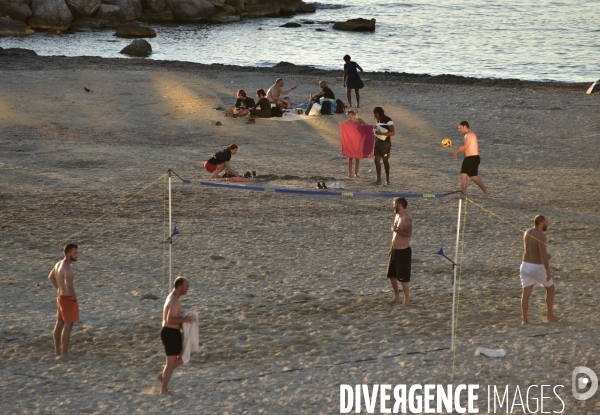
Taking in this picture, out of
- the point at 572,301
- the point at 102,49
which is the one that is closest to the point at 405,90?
the point at 572,301

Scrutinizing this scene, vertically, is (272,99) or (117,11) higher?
(117,11)

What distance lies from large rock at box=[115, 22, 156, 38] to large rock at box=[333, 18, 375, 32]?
14061mm

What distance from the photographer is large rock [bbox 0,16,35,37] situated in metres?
44.4

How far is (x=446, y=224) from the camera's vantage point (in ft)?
45.2

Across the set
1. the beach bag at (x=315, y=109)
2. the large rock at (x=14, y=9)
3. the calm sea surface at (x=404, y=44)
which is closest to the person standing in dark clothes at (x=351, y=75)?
the beach bag at (x=315, y=109)

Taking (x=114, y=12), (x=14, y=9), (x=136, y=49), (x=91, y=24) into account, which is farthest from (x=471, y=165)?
(x=114, y=12)

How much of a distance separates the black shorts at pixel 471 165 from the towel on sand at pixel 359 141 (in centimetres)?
227

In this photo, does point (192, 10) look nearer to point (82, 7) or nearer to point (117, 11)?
point (117, 11)

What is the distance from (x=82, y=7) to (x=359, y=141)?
3792cm

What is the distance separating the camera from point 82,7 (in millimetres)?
50125

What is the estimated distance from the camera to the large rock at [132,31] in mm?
47531

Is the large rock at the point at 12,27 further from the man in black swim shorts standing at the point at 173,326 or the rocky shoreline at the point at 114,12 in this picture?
the man in black swim shorts standing at the point at 173,326

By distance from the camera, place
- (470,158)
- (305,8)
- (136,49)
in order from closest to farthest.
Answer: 1. (470,158)
2. (136,49)
3. (305,8)

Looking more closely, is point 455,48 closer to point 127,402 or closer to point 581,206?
point 581,206
